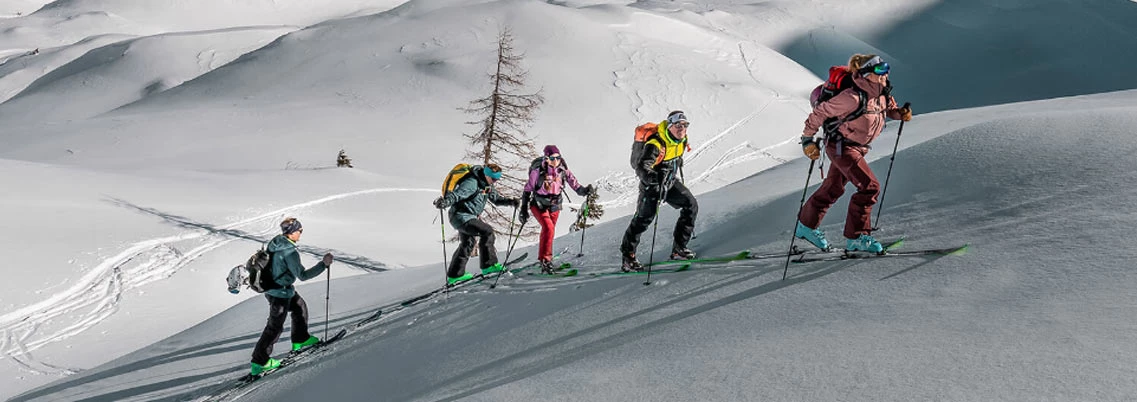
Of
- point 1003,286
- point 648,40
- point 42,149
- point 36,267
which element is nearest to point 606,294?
point 1003,286

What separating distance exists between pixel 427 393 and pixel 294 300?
12.2 feet

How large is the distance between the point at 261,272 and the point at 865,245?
267 inches

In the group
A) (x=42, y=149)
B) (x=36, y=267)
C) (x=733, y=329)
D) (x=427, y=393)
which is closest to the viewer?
(x=733, y=329)

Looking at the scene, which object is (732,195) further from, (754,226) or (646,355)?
(646,355)

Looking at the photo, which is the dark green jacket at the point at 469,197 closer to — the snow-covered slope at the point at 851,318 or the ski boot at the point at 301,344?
the snow-covered slope at the point at 851,318

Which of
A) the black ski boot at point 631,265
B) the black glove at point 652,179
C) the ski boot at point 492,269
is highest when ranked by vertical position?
the black glove at point 652,179

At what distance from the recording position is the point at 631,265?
892cm

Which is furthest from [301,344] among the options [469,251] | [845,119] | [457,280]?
[845,119]

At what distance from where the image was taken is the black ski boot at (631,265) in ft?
29.0

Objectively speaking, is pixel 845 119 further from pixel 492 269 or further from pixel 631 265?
pixel 492 269

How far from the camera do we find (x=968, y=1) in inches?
3095

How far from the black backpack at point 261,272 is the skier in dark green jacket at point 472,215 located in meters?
2.59

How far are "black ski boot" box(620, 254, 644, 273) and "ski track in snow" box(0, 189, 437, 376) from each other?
36.3 feet

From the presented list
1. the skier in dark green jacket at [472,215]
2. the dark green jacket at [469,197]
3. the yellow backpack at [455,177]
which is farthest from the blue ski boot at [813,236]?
the yellow backpack at [455,177]
